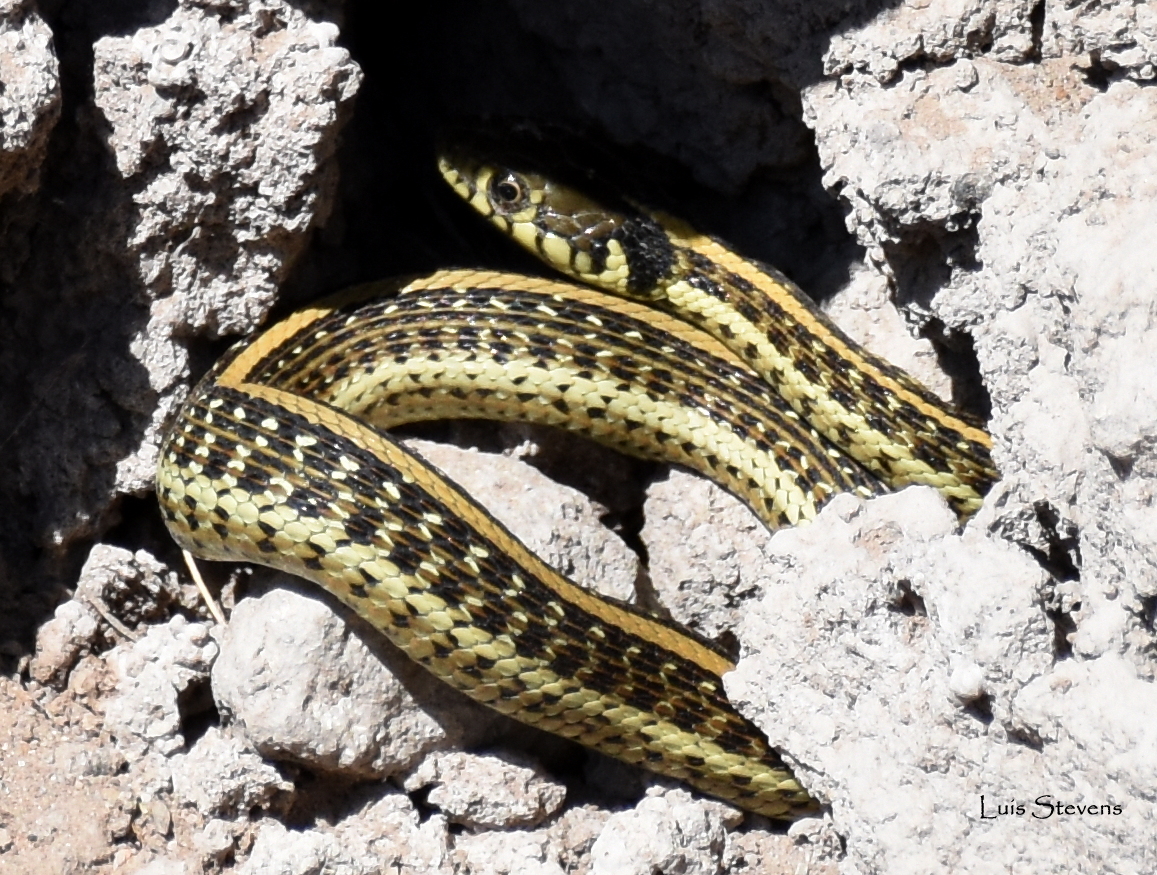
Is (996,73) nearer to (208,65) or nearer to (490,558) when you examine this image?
(490,558)

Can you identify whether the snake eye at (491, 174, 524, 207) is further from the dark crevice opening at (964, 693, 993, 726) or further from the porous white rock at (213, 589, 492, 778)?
the dark crevice opening at (964, 693, 993, 726)

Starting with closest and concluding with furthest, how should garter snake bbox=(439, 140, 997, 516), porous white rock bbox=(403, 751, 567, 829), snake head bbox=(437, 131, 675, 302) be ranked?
porous white rock bbox=(403, 751, 567, 829), garter snake bbox=(439, 140, 997, 516), snake head bbox=(437, 131, 675, 302)

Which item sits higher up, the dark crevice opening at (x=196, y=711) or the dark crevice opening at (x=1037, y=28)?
the dark crevice opening at (x=1037, y=28)

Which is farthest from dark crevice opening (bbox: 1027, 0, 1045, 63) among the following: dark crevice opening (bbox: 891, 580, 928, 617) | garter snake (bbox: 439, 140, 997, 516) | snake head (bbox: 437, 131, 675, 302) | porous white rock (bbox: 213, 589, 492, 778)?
porous white rock (bbox: 213, 589, 492, 778)

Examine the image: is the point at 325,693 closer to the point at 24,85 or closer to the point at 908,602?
the point at 908,602

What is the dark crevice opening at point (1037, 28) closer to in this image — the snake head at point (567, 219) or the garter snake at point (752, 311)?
the garter snake at point (752, 311)

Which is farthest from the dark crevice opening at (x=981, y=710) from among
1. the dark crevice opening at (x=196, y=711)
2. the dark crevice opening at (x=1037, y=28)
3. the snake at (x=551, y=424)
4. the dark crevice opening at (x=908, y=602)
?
the dark crevice opening at (x=196, y=711)

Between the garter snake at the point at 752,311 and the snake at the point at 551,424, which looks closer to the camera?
the snake at the point at 551,424

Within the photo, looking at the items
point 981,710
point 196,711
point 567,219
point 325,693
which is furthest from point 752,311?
point 196,711
